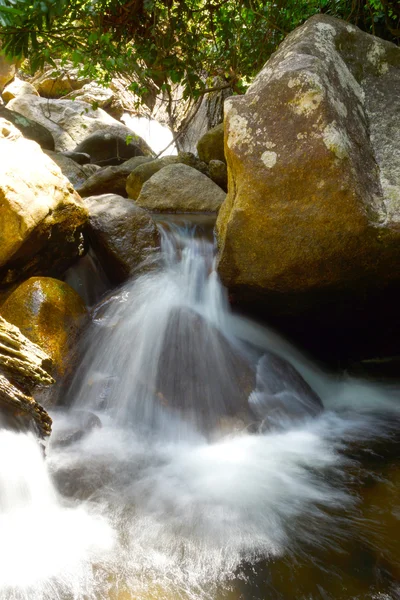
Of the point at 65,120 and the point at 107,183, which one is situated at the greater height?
the point at 65,120

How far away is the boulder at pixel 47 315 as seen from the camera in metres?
3.30

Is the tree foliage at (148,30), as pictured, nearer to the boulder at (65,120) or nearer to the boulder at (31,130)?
the boulder at (31,130)

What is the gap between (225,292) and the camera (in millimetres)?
3846

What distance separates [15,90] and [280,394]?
640 inches

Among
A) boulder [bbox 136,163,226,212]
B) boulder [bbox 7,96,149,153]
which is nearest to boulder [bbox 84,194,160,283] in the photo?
boulder [bbox 136,163,226,212]

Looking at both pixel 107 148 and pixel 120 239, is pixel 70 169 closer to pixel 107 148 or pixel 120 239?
pixel 107 148

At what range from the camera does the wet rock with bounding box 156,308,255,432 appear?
10.3 ft

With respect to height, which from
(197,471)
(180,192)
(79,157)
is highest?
(79,157)

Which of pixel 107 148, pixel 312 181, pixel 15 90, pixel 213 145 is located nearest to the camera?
pixel 312 181

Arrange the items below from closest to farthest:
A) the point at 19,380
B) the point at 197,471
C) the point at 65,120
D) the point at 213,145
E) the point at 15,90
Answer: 1. the point at 19,380
2. the point at 197,471
3. the point at 213,145
4. the point at 65,120
5. the point at 15,90

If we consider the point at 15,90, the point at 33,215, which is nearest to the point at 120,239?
the point at 33,215

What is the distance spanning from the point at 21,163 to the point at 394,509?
3652 millimetres

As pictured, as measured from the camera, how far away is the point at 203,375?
3.37 m

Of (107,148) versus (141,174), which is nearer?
(141,174)
